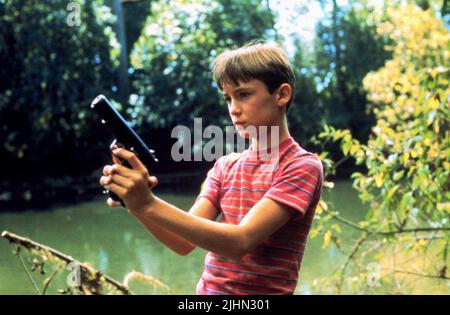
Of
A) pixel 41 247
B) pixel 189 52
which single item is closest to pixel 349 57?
pixel 189 52

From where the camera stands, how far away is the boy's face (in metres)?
1.00

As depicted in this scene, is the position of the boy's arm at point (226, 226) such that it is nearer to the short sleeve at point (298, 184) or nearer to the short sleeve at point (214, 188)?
the short sleeve at point (298, 184)

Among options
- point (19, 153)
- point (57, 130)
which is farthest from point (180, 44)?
point (19, 153)

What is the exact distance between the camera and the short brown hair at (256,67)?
1.00 m

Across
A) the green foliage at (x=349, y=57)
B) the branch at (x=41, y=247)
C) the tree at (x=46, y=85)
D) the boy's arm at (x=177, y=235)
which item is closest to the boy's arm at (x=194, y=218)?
the boy's arm at (x=177, y=235)

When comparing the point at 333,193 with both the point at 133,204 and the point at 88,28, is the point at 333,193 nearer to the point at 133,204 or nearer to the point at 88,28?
the point at 88,28

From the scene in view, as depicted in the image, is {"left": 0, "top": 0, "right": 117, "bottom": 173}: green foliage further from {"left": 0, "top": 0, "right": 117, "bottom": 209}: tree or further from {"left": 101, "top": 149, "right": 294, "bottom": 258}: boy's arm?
{"left": 101, "top": 149, "right": 294, "bottom": 258}: boy's arm

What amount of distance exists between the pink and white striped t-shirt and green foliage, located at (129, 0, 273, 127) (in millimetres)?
9218

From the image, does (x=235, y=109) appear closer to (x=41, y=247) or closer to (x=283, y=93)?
(x=283, y=93)

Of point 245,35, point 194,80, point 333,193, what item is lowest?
point 333,193

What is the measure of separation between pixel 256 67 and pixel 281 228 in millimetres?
265

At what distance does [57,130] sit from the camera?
10070 mm

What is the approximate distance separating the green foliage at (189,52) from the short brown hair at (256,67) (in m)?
9.17

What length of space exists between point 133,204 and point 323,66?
12.0 metres
